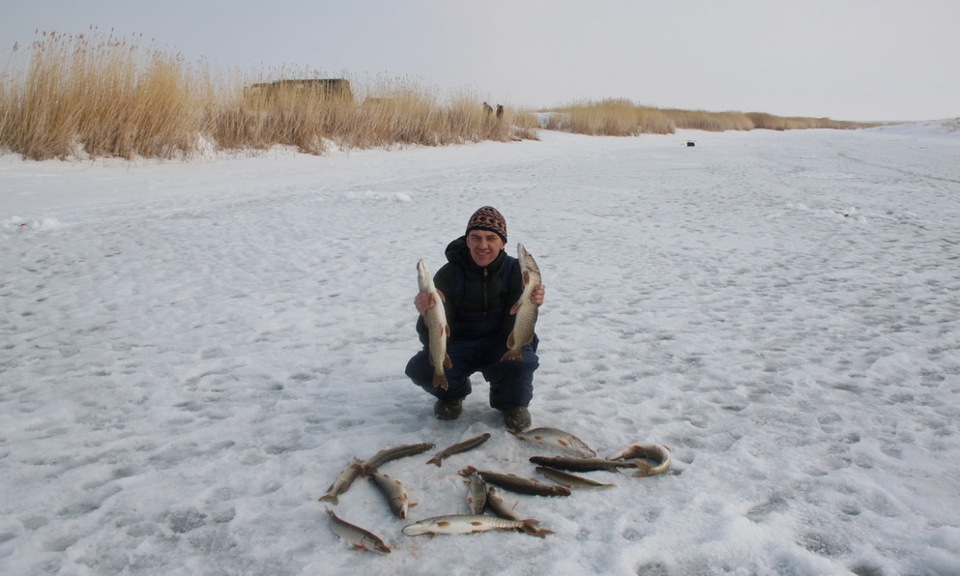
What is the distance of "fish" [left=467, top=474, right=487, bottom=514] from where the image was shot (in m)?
2.13

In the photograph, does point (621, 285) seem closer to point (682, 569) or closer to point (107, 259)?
point (682, 569)

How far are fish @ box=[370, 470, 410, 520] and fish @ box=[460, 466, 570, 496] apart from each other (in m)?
0.32

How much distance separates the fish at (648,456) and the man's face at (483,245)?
3.22 ft

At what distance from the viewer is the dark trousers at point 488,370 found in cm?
272

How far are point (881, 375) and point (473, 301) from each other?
2.16 meters

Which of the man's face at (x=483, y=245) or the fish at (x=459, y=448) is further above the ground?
the man's face at (x=483, y=245)

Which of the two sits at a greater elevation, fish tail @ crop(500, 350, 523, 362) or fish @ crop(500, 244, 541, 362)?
fish @ crop(500, 244, 541, 362)

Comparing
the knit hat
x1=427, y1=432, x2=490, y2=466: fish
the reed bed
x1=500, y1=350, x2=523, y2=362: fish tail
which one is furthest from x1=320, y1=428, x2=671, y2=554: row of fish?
the reed bed

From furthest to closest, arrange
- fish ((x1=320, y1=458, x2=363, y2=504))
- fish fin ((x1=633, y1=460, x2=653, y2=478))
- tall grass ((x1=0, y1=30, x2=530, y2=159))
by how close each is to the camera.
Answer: tall grass ((x1=0, y1=30, x2=530, y2=159))
fish fin ((x1=633, y1=460, x2=653, y2=478))
fish ((x1=320, y1=458, x2=363, y2=504))

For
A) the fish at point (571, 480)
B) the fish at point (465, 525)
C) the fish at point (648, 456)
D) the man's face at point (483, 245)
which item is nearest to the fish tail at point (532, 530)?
the fish at point (465, 525)

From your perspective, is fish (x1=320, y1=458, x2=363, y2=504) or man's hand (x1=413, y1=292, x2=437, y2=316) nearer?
fish (x1=320, y1=458, x2=363, y2=504)

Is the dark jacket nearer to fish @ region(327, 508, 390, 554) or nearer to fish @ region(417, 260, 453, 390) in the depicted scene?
fish @ region(417, 260, 453, 390)

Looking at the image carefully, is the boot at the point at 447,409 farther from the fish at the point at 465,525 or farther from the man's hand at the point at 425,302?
the fish at the point at 465,525

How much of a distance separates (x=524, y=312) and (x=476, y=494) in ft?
2.40
